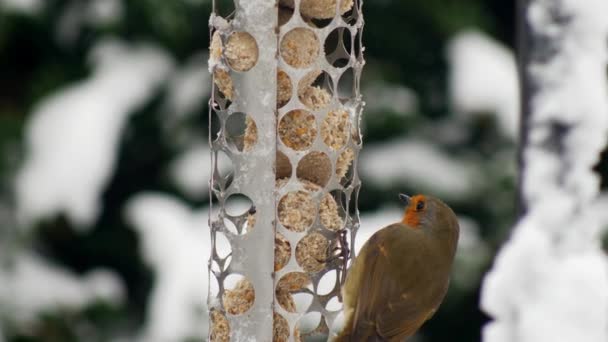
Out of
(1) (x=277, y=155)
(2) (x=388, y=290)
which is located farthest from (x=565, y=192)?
(2) (x=388, y=290)

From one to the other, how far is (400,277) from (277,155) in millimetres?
662

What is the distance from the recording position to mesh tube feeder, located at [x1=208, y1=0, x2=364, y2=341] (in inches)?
86.4

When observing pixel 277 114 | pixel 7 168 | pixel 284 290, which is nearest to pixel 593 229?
pixel 277 114

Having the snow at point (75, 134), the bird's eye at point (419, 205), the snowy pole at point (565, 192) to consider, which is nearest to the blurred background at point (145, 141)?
the snow at point (75, 134)

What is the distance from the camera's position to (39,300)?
6.33 metres

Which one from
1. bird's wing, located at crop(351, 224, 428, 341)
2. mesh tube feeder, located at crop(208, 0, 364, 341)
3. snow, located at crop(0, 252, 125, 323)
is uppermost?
mesh tube feeder, located at crop(208, 0, 364, 341)

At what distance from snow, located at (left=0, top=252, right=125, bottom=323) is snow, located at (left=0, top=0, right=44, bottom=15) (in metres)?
1.55

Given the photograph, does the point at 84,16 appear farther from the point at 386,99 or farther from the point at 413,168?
the point at 413,168

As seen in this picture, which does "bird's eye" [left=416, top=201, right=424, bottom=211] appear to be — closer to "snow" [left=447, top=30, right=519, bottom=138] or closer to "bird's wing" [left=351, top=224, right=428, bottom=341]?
"bird's wing" [left=351, top=224, right=428, bottom=341]

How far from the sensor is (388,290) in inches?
107

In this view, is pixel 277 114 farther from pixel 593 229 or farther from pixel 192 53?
pixel 192 53

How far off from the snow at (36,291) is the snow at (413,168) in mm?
1859

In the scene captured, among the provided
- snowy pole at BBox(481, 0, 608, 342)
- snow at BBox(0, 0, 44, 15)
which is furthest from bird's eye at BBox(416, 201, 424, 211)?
snow at BBox(0, 0, 44, 15)

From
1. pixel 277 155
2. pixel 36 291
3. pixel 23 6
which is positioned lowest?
pixel 36 291
